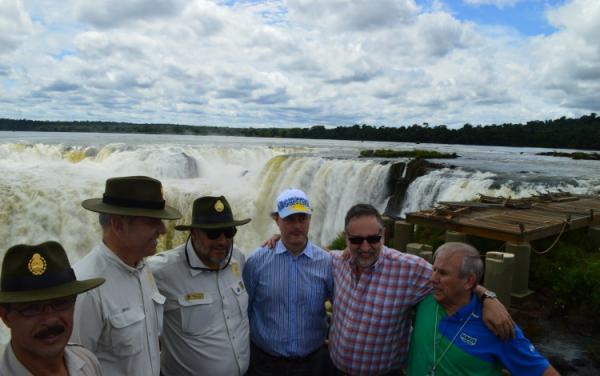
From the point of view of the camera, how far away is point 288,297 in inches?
120

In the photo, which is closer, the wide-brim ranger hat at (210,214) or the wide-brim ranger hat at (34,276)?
the wide-brim ranger hat at (34,276)

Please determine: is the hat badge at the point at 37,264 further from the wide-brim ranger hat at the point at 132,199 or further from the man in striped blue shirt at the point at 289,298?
the man in striped blue shirt at the point at 289,298

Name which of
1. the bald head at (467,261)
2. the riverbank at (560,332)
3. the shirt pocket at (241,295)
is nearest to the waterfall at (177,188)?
the riverbank at (560,332)

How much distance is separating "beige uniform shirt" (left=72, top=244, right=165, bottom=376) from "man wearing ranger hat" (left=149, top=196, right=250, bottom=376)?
301mm

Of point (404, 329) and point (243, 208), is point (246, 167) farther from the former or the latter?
point (404, 329)

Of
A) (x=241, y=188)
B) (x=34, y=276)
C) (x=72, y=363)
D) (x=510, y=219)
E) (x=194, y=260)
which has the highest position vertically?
(x=34, y=276)

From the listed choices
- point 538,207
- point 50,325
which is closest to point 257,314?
point 50,325

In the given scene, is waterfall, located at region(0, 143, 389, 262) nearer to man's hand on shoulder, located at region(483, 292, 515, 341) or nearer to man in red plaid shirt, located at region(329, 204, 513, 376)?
man in red plaid shirt, located at region(329, 204, 513, 376)

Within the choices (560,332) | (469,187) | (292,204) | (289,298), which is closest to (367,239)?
(292,204)

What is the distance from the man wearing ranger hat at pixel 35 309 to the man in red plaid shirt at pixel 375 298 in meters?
1.58

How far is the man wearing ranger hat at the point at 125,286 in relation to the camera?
7.23ft

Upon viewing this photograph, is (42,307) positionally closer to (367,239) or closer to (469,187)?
(367,239)

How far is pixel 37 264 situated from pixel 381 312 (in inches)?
71.9

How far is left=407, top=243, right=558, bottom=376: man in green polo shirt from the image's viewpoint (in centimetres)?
237
